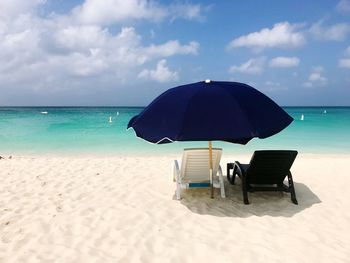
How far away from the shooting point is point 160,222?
4375 mm

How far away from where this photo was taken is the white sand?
3.51m

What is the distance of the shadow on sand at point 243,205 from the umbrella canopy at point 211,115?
124 cm

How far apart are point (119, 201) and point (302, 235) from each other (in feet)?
9.52

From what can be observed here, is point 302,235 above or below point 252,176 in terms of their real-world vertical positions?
below

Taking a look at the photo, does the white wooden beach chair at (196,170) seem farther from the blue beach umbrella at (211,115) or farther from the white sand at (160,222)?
the blue beach umbrella at (211,115)

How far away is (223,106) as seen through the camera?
4297 millimetres

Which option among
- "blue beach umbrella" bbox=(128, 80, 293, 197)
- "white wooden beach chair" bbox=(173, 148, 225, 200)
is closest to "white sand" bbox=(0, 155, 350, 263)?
"white wooden beach chair" bbox=(173, 148, 225, 200)

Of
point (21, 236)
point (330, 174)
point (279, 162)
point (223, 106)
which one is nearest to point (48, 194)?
point (21, 236)

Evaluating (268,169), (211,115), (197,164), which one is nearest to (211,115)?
(211,115)

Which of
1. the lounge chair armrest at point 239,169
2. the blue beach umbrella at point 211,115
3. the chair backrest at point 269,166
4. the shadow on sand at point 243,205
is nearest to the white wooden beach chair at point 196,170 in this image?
the shadow on sand at point 243,205

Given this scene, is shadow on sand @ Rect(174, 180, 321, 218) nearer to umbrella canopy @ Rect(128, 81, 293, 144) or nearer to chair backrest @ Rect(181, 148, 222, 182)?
chair backrest @ Rect(181, 148, 222, 182)

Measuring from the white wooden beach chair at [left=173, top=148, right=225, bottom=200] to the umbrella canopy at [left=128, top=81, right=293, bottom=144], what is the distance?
94 centimetres

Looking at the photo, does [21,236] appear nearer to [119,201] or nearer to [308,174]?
[119,201]

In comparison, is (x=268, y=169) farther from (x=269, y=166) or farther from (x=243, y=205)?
(x=243, y=205)
